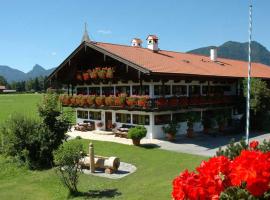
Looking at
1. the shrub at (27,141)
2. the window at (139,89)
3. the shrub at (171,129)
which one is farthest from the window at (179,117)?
the shrub at (27,141)

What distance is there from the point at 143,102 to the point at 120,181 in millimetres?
10451

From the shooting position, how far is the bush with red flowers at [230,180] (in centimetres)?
321

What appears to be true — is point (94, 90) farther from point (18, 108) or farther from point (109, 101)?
point (18, 108)

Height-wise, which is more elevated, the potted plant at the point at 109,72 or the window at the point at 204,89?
the potted plant at the point at 109,72

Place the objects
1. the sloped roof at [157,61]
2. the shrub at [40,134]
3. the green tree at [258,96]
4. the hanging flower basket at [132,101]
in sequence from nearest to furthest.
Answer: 1. the shrub at [40,134]
2. the hanging flower basket at [132,101]
3. the sloped roof at [157,61]
4. the green tree at [258,96]

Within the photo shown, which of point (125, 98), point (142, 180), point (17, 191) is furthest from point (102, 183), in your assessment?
point (125, 98)

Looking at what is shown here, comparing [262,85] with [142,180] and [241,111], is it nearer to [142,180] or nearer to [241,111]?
[241,111]

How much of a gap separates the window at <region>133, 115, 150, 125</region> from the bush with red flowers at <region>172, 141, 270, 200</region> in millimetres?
24821

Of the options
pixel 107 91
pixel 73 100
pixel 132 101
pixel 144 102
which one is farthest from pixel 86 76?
pixel 144 102

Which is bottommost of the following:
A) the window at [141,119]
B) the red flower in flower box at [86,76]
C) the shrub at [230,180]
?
the window at [141,119]

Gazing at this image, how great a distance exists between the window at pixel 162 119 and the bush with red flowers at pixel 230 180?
80.8 feet

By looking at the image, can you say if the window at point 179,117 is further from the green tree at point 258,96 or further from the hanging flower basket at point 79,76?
the hanging flower basket at point 79,76

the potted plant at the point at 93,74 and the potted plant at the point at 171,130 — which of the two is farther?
the potted plant at the point at 93,74

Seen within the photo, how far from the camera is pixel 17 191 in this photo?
56.0 feet
